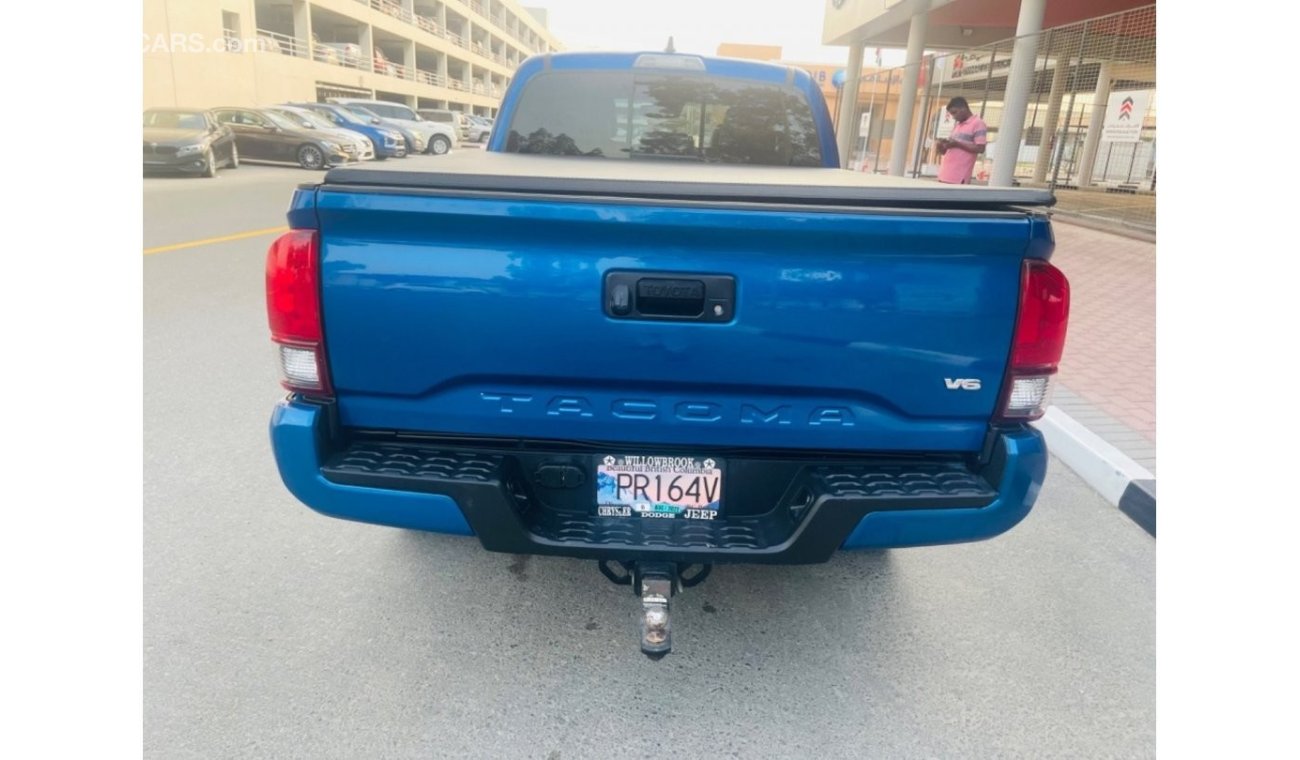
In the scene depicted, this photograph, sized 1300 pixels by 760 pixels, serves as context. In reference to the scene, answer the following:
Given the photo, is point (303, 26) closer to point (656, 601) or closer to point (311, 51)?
point (311, 51)

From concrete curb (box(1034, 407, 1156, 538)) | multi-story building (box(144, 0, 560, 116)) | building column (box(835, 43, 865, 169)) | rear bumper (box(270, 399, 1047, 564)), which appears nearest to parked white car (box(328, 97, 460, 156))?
multi-story building (box(144, 0, 560, 116))

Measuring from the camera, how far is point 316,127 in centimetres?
2016

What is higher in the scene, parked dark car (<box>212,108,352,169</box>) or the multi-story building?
the multi-story building

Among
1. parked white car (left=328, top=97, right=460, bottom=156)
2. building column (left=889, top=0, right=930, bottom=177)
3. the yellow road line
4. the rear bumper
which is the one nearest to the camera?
the rear bumper

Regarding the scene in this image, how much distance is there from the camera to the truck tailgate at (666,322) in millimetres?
1871

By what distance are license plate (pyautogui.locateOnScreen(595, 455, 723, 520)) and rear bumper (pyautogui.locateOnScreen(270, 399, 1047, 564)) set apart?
0.13ft

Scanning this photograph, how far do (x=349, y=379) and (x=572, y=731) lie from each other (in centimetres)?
118

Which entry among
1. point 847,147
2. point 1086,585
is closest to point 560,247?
point 1086,585

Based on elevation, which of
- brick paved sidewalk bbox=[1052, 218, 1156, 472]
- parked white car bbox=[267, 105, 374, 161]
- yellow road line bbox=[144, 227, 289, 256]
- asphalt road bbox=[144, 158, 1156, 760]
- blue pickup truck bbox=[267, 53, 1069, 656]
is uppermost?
parked white car bbox=[267, 105, 374, 161]

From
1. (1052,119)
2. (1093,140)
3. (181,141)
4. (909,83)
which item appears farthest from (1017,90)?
(181,141)

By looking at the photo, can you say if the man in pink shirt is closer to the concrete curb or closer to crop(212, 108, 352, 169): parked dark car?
the concrete curb

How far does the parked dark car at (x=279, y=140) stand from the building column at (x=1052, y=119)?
16916mm

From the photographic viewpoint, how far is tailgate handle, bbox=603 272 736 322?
1.91 m

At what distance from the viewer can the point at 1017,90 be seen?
13.1m
